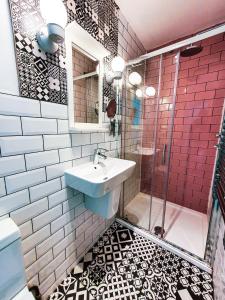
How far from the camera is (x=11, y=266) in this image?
0.65 m

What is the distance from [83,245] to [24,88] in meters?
1.40

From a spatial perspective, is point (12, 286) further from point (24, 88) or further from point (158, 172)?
A: point (158, 172)

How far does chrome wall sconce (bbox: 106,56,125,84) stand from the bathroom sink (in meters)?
0.83

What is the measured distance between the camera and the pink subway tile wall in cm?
181

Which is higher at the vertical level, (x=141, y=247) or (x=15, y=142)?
(x=15, y=142)

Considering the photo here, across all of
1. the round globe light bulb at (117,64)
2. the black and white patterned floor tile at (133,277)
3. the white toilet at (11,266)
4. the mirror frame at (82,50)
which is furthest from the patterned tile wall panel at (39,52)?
the black and white patterned floor tile at (133,277)

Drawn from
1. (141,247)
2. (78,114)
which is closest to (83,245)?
(141,247)

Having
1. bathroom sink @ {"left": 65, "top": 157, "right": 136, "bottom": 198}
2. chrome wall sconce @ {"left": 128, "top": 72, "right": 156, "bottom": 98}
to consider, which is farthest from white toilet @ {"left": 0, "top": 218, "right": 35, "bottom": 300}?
chrome wall sconce @ {"left": 128, "top": 72, "right": 156, "bottom": 98}

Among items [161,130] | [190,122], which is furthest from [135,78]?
[190,122]

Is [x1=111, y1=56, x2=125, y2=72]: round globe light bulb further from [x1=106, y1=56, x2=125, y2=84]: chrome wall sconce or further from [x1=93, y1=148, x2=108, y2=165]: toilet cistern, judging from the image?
[x1=93, y1=148, x2=108, y2=165]: toilet cistern

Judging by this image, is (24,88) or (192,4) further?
(192,4)

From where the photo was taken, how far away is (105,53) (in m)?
1.32

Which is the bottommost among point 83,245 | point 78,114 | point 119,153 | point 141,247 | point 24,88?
point 141,247

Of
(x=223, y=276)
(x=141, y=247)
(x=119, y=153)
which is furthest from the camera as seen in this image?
(x=119, y=153)
